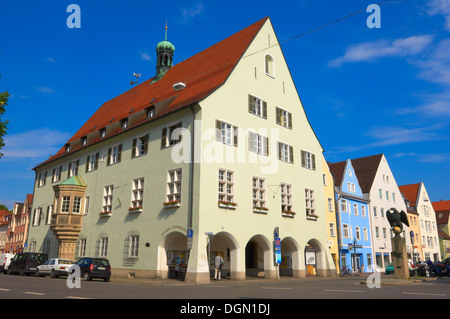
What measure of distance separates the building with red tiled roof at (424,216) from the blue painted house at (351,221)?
1796 centimetres

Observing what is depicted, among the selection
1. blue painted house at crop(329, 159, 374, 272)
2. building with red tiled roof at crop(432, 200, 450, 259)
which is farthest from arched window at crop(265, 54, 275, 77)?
building with red tiled roof at crop(432, 200, 450, 259)

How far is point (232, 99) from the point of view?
28.1 m

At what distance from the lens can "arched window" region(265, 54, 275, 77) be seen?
105 ft

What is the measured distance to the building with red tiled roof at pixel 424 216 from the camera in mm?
64469

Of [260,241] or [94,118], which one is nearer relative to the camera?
[260,241]

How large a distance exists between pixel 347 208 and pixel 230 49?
24356 mm

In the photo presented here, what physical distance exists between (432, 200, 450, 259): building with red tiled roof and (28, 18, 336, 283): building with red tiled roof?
49688mm

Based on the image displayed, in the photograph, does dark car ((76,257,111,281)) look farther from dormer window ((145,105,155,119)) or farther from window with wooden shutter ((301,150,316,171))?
window with wooden shutter ((301,150,316,171))

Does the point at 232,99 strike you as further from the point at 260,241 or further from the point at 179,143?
the point at 260,241

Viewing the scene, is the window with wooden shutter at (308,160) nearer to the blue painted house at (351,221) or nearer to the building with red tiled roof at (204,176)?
the building with red tiled roof at (204,176)

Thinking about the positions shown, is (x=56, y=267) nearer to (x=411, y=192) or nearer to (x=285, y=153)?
(x=285, y=153)

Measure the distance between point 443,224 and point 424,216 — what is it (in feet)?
51.2
